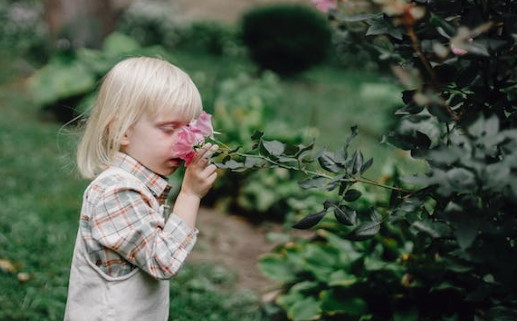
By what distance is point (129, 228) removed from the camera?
6.95ft

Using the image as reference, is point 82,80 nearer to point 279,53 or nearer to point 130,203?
point 279,53

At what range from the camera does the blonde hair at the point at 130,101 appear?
7.27ft

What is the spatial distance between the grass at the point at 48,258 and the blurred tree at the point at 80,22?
2.82 meters

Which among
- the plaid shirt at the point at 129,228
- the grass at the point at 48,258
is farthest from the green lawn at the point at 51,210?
the plaid shirt at the point at 129,228

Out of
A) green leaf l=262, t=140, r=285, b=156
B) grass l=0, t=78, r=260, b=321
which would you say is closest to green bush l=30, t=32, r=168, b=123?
grass l=0, t=78, r=260, b=321

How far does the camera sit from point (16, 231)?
430 centimetres

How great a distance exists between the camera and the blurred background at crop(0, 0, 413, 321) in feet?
12.5

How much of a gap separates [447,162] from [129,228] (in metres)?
1.00

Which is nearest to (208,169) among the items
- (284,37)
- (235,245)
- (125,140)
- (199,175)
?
(199,175)

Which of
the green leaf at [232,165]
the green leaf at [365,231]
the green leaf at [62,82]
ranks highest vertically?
the green leaf at [232,165]

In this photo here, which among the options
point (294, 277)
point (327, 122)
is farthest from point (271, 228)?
point (327, 122)

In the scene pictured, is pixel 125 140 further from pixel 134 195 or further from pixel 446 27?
pixel 446 27

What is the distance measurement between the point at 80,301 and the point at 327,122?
6.90 m

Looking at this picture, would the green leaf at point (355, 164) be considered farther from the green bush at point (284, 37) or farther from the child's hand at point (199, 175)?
the green bush at point (284, 37)
